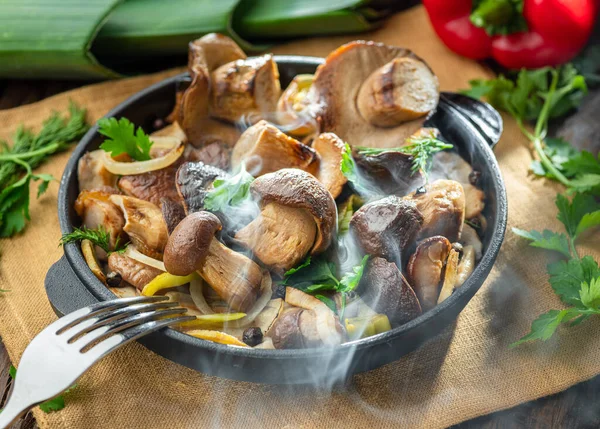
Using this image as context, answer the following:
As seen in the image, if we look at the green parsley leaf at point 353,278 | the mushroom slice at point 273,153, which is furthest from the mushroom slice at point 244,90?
the green parsley leaf at point 353,278

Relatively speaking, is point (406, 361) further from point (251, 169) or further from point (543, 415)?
point (251, 169)

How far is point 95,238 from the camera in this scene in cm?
316

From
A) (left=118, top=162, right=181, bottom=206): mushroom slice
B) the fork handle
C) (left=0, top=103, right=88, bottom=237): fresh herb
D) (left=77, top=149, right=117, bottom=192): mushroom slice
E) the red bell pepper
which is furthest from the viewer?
the red bell pepper

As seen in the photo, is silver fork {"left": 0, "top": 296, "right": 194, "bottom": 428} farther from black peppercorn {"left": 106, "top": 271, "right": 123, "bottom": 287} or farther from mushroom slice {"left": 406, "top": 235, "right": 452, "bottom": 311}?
mushroom slice {"left": 406, "top": 235, "right": 452, "bottom": 311}

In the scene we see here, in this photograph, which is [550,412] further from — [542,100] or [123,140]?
[123,140]

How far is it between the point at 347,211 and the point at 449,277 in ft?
2.01

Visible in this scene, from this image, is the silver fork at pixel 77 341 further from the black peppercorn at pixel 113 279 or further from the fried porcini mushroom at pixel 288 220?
the fried porcini mushroom at pixel 288 220

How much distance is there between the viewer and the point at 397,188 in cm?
331

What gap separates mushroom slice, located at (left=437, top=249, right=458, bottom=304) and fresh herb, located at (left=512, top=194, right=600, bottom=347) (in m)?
0.52

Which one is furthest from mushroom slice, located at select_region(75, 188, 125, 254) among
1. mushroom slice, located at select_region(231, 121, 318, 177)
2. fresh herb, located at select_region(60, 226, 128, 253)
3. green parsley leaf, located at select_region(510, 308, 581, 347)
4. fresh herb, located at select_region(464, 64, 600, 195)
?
fresh herb, located at select_region(464, 64, 600, 195)

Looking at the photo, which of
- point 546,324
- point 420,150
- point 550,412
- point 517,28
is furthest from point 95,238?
point 517,28

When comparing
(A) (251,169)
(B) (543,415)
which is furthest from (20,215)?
(B) (543,415)

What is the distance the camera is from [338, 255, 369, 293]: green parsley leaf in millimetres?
2836

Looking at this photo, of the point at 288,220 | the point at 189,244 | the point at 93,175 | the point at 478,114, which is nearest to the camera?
the point at 189,244
